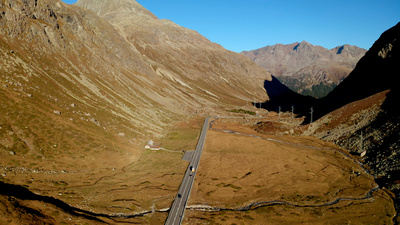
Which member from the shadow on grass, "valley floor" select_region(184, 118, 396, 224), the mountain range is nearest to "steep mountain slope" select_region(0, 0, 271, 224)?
the mountain range

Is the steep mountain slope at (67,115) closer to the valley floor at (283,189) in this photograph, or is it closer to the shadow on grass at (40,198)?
the shadow on grass at (40,198)

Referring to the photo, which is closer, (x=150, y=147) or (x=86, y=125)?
(x=86, y=125)

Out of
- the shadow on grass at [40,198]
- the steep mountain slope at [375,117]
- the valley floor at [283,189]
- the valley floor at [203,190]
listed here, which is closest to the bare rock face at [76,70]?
the valley floor at [203,190]

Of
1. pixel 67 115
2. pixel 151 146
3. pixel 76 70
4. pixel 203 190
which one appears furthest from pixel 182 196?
pixel 76 70

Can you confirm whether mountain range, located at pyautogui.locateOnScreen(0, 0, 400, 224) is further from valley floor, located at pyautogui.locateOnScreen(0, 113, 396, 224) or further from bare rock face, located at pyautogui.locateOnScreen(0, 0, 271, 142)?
bare rock face, located at pyautogui.locateOnScreen(0, 0, 271, 142)

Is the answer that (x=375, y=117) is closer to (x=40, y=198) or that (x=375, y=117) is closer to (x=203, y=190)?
(x=203, y=190)

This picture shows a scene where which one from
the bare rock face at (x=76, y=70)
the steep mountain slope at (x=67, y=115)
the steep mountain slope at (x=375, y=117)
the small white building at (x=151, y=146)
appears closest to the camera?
the steep mountain slope at (x=67, y=115)

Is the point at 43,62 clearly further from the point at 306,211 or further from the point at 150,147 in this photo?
the point at 306,211

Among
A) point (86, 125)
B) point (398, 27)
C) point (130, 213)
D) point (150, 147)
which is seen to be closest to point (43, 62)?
point (86, 125)

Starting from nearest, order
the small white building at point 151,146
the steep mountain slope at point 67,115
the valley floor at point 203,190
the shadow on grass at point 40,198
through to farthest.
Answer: the shadow on grass at point 40,198 → the valley floor at point 203,190 → the steep mountain slope at point 67,115 → the small white building at point 151,146
